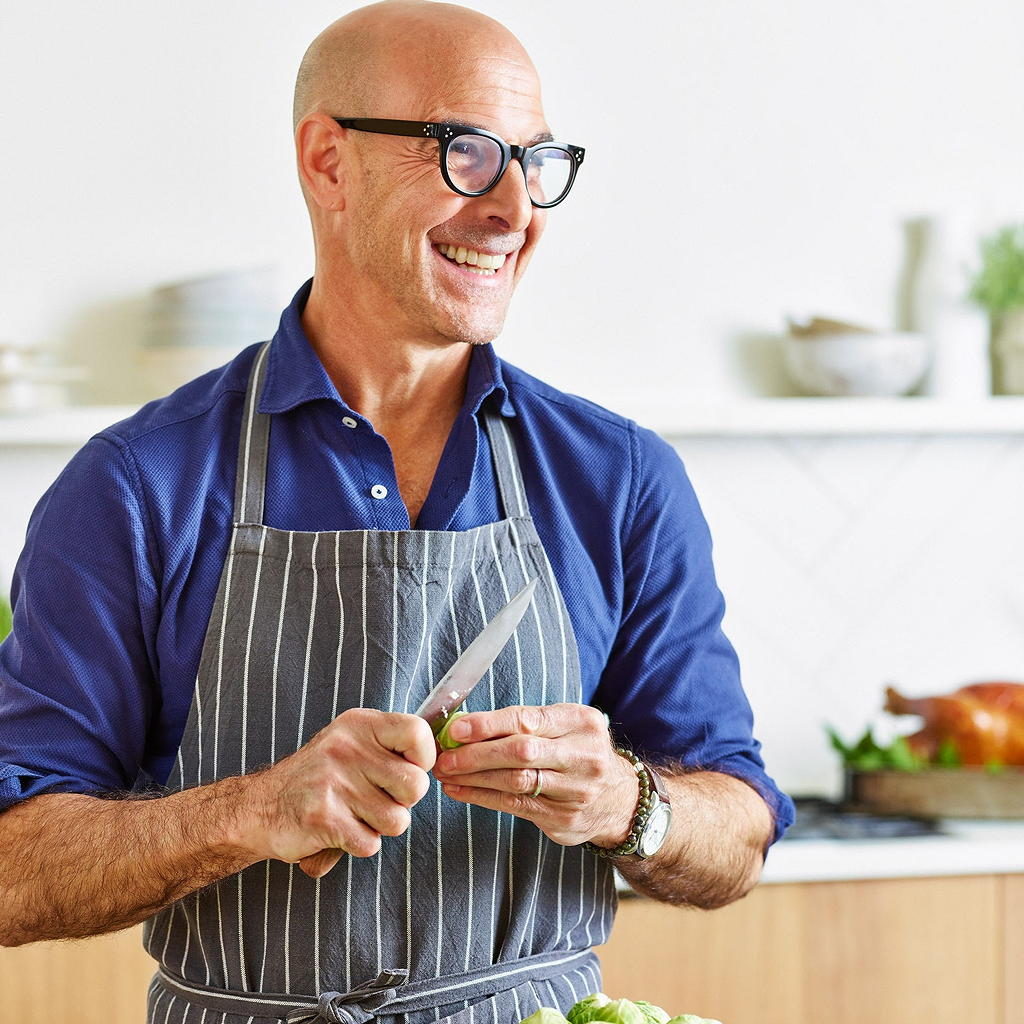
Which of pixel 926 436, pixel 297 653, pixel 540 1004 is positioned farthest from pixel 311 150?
pixel 926 436

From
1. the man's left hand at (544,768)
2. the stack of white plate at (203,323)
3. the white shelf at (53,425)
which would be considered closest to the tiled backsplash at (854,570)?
the stack of white plate at (203,323)

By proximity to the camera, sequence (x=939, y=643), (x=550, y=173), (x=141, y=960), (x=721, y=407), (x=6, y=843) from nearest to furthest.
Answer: (x=6, y=843) → (x=550, y=173) → (x=141, y=960) → (x=721, y=407) → (x=939, y=643)

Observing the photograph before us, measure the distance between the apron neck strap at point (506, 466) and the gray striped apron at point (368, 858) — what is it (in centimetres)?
5

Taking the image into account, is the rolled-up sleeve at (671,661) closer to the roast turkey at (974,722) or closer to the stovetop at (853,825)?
the stovetop at (853,825)

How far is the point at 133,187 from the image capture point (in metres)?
2.49

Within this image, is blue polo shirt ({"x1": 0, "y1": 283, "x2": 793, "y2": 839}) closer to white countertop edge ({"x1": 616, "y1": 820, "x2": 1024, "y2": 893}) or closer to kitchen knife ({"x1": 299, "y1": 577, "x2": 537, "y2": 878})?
kitchen knife ({"x1": 299, "y1": 577, "x2": 537, "y2": 878})

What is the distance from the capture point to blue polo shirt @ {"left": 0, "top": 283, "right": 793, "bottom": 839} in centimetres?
124

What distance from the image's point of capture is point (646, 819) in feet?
3.94

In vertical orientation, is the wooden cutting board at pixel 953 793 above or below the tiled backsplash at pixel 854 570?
below

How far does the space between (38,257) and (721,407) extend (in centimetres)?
125

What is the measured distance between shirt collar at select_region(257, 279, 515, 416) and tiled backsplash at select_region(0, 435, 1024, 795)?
4.23 feet

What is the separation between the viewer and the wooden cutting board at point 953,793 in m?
2.29

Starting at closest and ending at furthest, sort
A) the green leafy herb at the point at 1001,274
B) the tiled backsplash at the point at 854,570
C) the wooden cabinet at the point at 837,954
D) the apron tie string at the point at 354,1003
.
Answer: the apron tie string at the point at 354,1003, the wooden cabinet at the point at 837,954, the green leafy herb at the point at 1001,274, the tiled backsplash at the point at 854,570

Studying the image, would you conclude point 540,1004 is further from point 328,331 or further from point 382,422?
point 328,331
